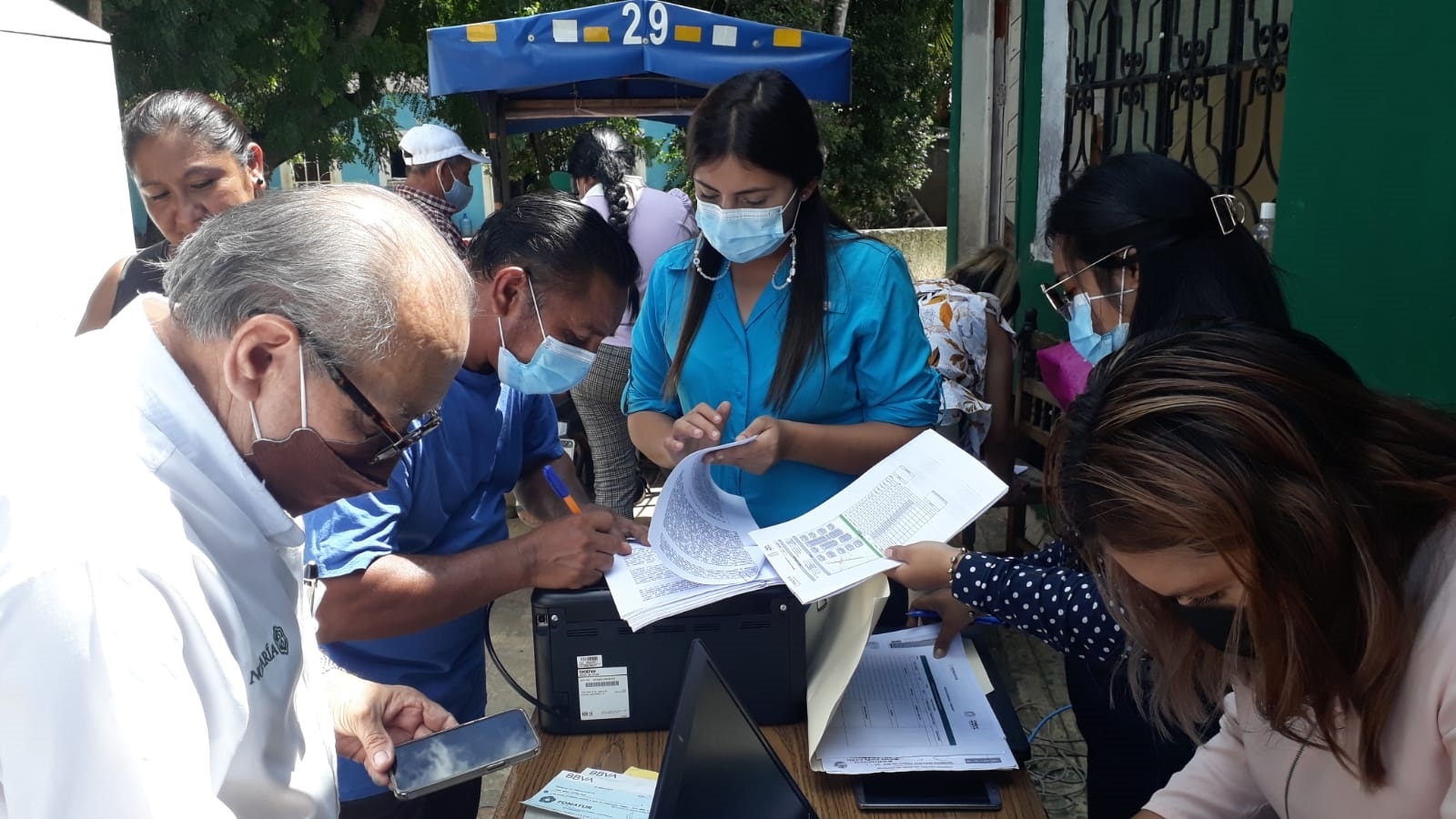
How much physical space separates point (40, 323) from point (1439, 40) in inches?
141

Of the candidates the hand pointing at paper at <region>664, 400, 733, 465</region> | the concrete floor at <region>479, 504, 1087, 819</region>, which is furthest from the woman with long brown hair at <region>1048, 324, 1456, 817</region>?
the concrete floor at <region>479, 504, 1087, 819</region>

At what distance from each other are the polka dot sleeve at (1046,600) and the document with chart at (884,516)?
0.34 ft

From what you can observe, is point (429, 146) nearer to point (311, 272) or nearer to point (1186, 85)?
point (1186, 85)

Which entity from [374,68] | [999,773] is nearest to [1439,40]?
[999,773]

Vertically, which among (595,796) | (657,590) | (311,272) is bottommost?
(595,796)

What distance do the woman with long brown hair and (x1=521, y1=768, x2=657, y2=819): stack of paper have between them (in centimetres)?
76

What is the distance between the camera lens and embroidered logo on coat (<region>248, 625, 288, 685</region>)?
1.05 metres

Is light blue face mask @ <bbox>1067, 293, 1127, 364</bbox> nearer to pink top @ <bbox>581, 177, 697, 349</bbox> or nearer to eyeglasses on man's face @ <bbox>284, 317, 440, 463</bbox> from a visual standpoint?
eyeglasses on man's face @ <bbox>284, 317, 440, 463</bbox>

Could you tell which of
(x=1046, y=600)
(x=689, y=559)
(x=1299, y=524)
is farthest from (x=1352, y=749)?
(x=689, y=559)

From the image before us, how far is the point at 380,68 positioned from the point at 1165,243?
10732mm

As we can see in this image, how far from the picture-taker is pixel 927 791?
146 cm

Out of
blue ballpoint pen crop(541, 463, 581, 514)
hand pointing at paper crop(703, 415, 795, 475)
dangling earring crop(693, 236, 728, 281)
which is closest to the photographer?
hand pointing at paper crop(703, 415, 795, 475)

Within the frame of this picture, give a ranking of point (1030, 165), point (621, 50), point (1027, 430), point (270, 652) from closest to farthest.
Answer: point (270, 652), point (1027, 430), point (1030, 165), point (621, 50)

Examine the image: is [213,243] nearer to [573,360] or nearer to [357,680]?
[357,680]
